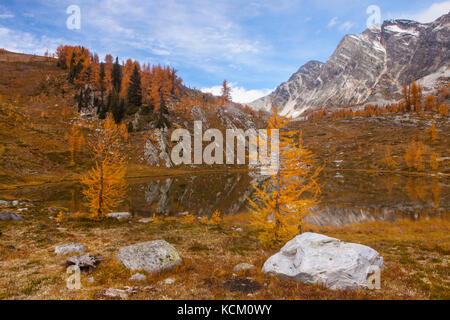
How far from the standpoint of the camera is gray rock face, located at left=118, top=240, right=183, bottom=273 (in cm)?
1159

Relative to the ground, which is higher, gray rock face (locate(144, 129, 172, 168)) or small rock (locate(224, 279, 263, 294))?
gray rock face (locate(144, 129, 172, 168))

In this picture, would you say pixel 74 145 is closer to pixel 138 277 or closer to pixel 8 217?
pixel 8 217

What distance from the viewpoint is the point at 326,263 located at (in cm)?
980

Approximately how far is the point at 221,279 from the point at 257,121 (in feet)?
558

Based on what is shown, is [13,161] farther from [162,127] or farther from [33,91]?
[33,91]

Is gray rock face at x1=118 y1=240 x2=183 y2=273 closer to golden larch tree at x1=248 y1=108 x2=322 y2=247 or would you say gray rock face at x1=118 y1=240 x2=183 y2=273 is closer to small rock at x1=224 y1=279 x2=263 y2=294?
small rock at x1=224 y1=279 x2=263 y2=294

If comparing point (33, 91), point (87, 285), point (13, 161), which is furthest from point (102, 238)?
point (33, 91)

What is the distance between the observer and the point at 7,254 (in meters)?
14.5

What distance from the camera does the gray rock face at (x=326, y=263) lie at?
936cm

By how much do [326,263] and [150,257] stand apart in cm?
868

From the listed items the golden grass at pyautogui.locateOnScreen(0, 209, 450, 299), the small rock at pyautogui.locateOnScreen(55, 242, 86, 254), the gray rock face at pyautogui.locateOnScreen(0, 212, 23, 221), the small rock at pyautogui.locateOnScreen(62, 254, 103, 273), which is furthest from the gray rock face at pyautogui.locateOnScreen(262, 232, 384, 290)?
the gray rock face at pyautogui.locateOnScreen(0, 212, 23, 221)

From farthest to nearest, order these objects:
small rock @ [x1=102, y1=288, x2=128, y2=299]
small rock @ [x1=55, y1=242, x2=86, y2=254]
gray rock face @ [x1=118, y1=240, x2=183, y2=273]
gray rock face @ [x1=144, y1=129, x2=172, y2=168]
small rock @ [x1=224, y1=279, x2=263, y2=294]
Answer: gray rock face @ [x1=144, y1=129, x2=172, y2=168] < small rock @ [x1=55, y1=242, x2=86, y2=254] < gray rock face @ [x1=118, y1=240, x2=183, y2=273] < small rock @ [x1=224, y1=279, x2=263, y2=294] < small rock @ [x1=102, y1=288, x2=128, y2=299]

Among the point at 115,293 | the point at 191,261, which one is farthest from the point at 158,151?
the point at 115,293

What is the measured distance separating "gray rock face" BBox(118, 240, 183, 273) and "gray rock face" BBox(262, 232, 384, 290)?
5.04 metres
